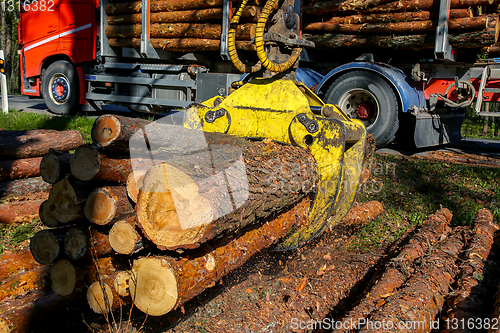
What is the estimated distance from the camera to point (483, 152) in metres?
7.19

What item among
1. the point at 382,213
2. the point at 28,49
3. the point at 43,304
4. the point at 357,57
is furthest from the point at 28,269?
the point at 28,49

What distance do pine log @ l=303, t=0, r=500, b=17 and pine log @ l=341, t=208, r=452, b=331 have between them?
10.5 feet

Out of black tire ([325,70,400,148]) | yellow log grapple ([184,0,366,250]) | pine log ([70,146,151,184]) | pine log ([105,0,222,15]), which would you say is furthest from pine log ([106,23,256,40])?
pine log ([70,146,151,184])

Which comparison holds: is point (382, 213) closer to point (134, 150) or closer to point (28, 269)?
point (134, 150)

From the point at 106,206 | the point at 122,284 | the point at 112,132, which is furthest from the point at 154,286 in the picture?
the point at 112,132

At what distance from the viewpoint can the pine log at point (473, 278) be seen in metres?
2.55

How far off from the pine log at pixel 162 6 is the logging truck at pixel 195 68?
2 centimetres

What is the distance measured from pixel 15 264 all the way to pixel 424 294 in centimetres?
289

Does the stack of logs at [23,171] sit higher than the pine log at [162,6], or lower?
lower

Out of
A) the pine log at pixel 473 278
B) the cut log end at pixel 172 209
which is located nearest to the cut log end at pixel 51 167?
the cut log end at pixel 172 209

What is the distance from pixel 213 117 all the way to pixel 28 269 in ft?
6.53

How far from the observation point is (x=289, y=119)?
11.4ft

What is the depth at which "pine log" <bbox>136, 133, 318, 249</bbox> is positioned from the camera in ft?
6.64

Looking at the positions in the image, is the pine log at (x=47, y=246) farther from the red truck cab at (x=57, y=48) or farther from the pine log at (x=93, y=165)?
the red truck cab at (x=57, y=48)
